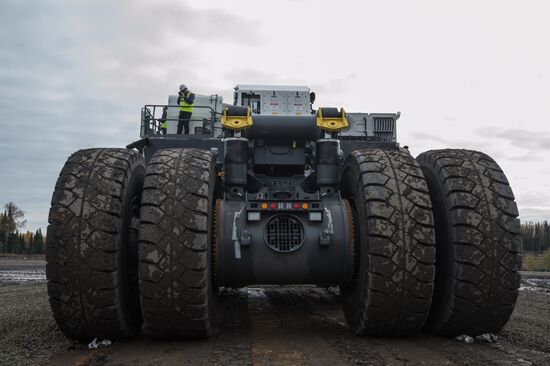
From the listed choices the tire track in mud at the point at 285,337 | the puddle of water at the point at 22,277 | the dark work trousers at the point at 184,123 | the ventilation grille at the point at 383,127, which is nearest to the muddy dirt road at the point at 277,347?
the tire track in mud at the point at 285,337

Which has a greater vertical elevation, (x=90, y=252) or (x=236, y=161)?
(x=236, y=161)

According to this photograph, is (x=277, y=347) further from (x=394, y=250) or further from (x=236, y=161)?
(x=236, y=161)

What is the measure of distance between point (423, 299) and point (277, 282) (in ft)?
4.72

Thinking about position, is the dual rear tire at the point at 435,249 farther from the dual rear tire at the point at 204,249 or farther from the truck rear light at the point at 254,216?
the truck rear light at the point at 254,216

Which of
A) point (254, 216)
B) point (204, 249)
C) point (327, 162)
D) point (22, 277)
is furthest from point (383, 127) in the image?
point (22, 277)

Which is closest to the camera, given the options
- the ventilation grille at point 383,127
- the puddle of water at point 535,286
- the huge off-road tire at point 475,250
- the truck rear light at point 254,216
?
the huge off-road tire at point 475,250

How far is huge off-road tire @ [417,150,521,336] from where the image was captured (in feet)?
15.4

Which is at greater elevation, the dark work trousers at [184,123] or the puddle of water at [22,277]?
the dark work trousers at [184,123]

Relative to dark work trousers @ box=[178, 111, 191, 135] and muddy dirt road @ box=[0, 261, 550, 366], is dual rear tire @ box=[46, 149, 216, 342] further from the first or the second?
dark work trousers @ box=[178, 111, 191, 135]

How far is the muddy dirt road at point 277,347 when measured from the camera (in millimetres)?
4293

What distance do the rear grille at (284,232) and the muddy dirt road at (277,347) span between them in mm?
966

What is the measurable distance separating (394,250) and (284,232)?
1.14 meters

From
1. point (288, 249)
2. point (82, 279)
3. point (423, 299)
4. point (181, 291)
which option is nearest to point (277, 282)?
point (288, 249)

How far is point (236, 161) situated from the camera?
579cm
